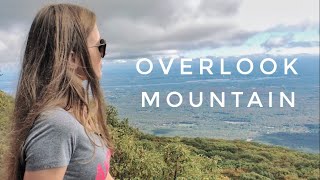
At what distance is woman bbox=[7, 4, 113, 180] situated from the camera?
80 centimetres

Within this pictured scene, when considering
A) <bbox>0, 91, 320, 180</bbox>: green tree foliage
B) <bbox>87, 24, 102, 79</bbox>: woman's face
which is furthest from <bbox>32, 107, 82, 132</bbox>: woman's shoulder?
<bbox>0, 91, 320, 180</bbox>: green tree foliage

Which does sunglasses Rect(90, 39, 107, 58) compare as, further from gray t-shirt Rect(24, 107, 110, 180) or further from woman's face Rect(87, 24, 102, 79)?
gray t-shirt Rect(24, 107, 110, 180)

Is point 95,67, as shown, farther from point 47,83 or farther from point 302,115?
point 302,115

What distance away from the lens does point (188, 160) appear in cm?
610

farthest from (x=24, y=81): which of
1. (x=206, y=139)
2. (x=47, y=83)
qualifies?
(x=206, y=139)

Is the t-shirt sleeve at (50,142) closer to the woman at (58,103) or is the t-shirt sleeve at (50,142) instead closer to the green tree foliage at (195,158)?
the woman at (58,103)

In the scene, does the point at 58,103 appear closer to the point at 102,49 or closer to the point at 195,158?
the point at 102,49

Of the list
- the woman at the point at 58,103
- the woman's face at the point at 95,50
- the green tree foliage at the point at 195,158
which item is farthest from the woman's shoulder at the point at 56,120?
the green tree foliage at the point at 195,158

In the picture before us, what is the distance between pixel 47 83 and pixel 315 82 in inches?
655

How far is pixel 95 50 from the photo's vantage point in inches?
36.0

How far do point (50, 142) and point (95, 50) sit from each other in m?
0.19

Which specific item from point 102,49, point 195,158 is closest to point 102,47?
point 102,49

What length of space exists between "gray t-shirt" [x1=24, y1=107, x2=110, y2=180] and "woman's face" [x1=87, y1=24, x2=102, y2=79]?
113 millimetres

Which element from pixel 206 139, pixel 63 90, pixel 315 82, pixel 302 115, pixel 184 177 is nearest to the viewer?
pixel 63 90
